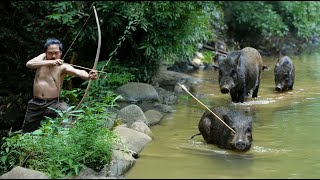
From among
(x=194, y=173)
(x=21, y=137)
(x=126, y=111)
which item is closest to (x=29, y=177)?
(x=21, y=137)

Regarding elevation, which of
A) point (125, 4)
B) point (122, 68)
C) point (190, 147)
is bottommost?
point (190, 147)

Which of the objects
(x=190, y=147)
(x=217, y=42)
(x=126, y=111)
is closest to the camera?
(x=190, y=147)

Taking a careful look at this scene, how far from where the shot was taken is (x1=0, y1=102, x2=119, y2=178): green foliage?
5.48 meters

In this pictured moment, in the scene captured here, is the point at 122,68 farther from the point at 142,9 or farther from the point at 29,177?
the point at 29,177

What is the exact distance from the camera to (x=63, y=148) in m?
5.66

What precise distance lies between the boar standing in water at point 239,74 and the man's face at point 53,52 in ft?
11.4

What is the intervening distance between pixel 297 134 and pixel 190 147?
1730mm

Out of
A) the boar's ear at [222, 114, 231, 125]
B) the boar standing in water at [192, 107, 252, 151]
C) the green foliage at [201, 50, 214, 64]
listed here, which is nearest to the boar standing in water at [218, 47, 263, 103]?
the boar standing in water at [192, 107, 252, 151]

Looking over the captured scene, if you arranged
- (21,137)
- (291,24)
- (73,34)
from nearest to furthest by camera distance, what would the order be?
(21,137) → (73,34) → (291,24)

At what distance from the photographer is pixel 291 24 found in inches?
570

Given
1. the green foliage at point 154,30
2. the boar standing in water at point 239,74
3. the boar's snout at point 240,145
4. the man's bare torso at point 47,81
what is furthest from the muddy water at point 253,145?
the man's bare torso at point 47,81

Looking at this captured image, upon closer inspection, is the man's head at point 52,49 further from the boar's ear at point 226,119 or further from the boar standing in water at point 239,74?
the boar standing in water at point 239,74

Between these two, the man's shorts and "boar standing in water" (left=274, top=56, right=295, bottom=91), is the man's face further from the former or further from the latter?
"boar standing in water" (left=274, top=56, right=295, bottom=91)

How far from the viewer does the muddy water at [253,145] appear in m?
5.26
